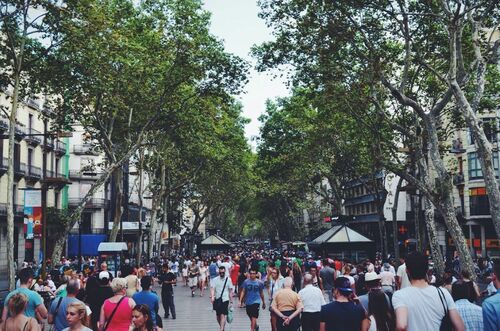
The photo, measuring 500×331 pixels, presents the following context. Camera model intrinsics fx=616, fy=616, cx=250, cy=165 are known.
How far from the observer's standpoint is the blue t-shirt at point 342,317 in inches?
263

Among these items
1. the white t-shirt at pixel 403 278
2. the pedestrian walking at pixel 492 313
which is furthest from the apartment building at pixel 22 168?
the pedestrian walking at pixel 492 313

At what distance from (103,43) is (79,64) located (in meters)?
1.42

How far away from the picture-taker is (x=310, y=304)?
10039 millimetres

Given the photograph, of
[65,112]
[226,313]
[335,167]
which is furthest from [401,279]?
[335,167]

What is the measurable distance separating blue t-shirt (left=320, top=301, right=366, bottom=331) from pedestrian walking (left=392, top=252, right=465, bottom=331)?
151 centimetres

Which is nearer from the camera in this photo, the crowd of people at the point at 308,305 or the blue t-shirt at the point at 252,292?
the crowd of people at the point at 308,305

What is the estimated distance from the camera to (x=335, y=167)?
1464 inches

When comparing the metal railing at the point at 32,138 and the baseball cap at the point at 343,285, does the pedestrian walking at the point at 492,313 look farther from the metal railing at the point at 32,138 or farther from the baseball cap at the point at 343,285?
the metal railing at the point at 32,138

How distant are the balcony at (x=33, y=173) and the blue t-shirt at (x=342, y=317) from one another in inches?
1438

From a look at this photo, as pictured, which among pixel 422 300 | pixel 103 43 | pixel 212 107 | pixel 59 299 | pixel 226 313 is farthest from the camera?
pixel 212 107

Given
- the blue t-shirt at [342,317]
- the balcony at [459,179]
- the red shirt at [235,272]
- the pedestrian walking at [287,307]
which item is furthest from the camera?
the balcony at [459,179]

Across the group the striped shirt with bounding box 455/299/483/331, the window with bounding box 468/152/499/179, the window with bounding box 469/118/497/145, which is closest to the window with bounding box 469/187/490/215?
the window with bounding box 468/152/499/179

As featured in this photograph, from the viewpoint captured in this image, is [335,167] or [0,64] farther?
[335,167]

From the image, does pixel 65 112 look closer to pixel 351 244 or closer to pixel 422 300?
pixel 351 244
